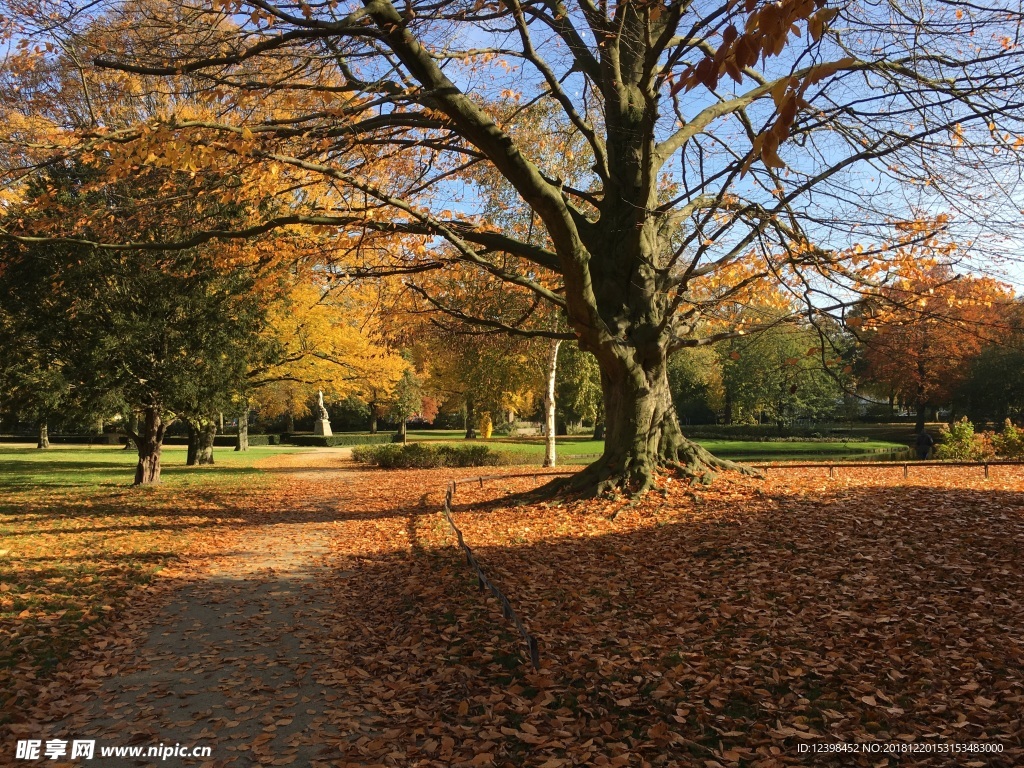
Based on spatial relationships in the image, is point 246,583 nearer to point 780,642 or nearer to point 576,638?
point 576,638

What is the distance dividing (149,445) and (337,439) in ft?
90.7

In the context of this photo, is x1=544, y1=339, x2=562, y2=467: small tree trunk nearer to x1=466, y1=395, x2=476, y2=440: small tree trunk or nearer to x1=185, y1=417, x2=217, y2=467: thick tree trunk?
x1=185, y1=417, x2=217, y2=467: thick tree trunk

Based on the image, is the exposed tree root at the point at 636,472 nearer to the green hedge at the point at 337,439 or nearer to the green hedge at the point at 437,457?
the green hedge at the point at 437,457

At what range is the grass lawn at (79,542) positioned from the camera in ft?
19.1

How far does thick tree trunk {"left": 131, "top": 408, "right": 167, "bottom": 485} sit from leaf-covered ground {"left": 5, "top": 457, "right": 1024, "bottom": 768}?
30.7 ft

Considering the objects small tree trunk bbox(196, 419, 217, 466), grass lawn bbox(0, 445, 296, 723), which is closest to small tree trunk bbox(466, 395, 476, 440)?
small tree trunk bbox(196, 419, 217, 466)

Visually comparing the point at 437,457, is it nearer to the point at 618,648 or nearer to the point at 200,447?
the point at 200,447

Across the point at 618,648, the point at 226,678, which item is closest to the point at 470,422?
the point at 226,678

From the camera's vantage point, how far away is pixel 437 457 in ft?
85.5

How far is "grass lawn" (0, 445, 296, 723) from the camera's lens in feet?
19.1

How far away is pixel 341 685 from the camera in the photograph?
4.79m

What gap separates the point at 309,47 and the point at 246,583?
691 cm

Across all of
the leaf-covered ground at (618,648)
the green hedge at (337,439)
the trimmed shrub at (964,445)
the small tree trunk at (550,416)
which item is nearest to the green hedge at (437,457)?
the small tree trunk at (550,416)

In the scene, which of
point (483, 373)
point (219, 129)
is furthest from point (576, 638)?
point (483, 373)
